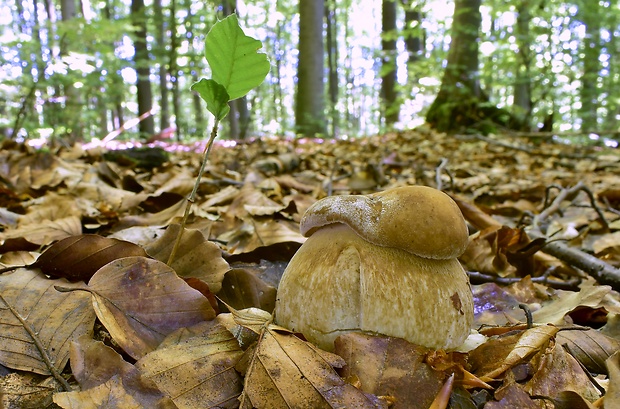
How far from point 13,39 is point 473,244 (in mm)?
6956

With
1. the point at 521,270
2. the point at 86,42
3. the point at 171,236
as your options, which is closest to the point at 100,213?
the point at 171,236

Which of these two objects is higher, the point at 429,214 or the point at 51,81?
the point at 51,81

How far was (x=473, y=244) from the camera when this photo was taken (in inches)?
86.4

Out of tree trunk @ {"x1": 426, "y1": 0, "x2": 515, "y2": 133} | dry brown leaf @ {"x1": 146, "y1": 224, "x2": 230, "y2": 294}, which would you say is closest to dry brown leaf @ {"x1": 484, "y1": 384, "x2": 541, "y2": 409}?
dry brown leaf @ {"x1": 146, "y1": 224, "x2": 230, "y2": 294}

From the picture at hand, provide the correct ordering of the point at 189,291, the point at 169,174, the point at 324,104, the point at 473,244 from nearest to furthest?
the point at 189,291
the point at 473,244
the point at 169,174
the point at 324,104

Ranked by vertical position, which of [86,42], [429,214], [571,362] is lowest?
[571,362]

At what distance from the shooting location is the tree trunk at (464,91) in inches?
360

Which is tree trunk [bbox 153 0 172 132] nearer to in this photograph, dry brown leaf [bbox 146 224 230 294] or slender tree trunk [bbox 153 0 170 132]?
slender tree trunk [bbox 153 0 170 132]

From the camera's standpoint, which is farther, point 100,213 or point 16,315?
point 100,213

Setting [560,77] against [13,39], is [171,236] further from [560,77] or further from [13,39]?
[560,77]

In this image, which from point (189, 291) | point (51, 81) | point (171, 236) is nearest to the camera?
point (189, 291)

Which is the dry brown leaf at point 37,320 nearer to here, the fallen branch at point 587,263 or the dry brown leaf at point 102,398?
the dry brown leaf at point 102,398

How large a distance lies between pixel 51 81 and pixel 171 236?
229 inches

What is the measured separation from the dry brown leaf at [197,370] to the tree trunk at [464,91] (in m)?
8.86
